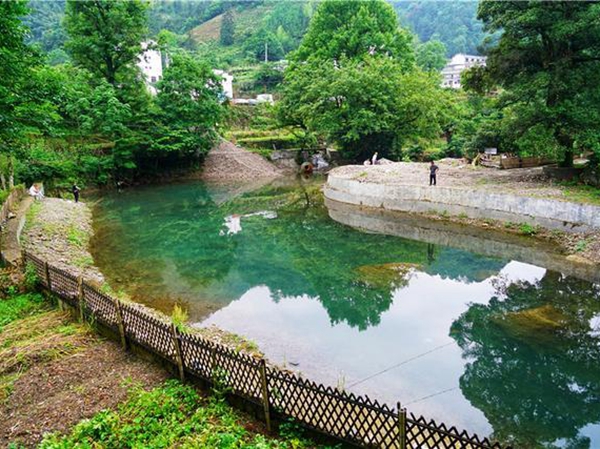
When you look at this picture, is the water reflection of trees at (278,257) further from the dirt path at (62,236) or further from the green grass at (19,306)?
the green grass at (19,306)

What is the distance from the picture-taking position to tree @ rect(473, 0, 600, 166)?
16.9 meters

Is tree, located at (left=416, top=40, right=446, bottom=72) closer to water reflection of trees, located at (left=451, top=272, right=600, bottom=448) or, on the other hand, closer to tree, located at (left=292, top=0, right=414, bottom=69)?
tree, located at (left=292, top=0, right=414, bottom=69)

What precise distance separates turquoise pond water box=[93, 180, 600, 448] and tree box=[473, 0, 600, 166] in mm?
5688

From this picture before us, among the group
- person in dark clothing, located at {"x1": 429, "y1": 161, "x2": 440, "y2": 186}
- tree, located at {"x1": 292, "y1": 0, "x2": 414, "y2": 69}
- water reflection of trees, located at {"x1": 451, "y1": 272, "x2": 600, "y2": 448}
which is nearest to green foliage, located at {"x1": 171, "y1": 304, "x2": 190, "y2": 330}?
water reflection of trees, located at {"x1": 451, "y1": 272, "x2": 600, "y2": 448}

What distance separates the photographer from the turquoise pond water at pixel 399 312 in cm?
776

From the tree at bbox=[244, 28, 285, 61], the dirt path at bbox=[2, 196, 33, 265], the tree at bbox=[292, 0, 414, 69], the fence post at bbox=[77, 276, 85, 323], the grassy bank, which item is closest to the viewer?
the grassy bank

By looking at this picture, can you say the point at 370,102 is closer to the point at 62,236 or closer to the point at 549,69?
the point at 549,69

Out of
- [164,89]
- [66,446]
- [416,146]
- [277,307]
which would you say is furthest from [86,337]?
[416,146]

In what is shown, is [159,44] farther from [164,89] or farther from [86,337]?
[86,337]

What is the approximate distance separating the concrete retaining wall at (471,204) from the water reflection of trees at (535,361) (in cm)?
431

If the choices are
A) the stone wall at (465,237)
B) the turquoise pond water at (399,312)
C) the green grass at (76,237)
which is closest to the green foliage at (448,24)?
the stone wall at (465,237)

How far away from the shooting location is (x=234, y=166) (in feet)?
132

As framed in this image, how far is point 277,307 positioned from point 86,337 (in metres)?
5.04

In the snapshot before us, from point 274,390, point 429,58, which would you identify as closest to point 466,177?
point 274,390
